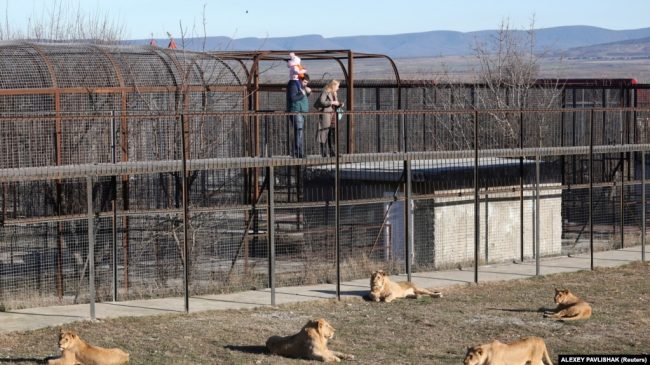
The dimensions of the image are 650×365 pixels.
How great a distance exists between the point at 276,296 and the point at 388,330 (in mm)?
3100

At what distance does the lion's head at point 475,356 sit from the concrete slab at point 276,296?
596 centimetres

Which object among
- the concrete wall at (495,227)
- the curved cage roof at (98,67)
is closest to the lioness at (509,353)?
the concrete wall at (495,227)

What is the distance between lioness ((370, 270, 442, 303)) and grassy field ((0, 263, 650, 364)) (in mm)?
179

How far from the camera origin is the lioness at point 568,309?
16.7m

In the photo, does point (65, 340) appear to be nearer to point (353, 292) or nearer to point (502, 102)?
point (353, 292)

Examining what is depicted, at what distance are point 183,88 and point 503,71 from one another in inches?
717

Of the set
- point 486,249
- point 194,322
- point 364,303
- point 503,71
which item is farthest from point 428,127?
point 194,322

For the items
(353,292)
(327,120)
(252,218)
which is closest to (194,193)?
(252,218)

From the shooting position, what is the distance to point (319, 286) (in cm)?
1953

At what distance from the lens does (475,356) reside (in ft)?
39.4

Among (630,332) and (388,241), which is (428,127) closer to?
(388,241)

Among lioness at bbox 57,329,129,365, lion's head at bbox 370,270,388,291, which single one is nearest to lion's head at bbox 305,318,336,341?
lioness at bbox 57,329,129,365

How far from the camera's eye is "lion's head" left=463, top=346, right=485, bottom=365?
471 inches

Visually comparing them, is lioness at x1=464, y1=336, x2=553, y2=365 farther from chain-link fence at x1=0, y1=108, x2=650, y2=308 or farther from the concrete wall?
the concrete wall
